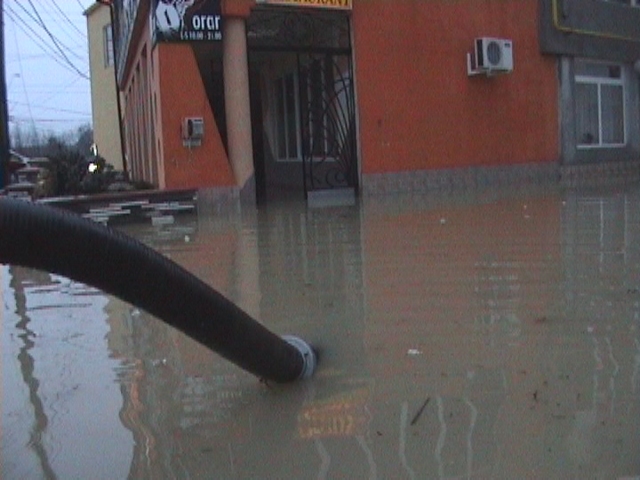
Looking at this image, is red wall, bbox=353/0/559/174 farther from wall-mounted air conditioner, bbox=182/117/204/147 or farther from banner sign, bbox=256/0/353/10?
wall-mounted air conditioner, bbox=182/117/204/147

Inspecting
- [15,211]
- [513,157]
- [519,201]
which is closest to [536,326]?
[15,211]

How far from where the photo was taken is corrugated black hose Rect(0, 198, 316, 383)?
2.39 m

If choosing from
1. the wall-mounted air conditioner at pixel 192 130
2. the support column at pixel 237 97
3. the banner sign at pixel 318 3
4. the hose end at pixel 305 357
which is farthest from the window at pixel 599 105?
the hose end at pixel 305 357

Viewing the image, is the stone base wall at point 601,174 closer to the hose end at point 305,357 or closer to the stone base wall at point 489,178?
the stone base wall at point 489,178

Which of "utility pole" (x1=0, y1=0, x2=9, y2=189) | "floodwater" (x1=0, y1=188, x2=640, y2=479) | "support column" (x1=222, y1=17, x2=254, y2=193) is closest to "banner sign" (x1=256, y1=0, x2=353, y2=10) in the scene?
"support column" (x1=222, y1=17, x2=254, y2=193)

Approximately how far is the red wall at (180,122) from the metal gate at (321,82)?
1.93 m

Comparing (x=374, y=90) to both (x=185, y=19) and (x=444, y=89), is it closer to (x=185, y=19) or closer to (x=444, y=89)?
(x=444, y=89)

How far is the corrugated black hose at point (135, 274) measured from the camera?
2393 millimetres

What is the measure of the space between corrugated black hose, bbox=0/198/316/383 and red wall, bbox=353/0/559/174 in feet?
36.4

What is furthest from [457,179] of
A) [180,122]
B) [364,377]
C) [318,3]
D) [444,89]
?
[364,377]

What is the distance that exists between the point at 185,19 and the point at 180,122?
1.51m

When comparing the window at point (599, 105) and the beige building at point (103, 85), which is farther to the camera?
the beige building at point (103, 85)

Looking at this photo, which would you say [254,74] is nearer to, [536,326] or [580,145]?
[580,145]

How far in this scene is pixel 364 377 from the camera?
347 cm
